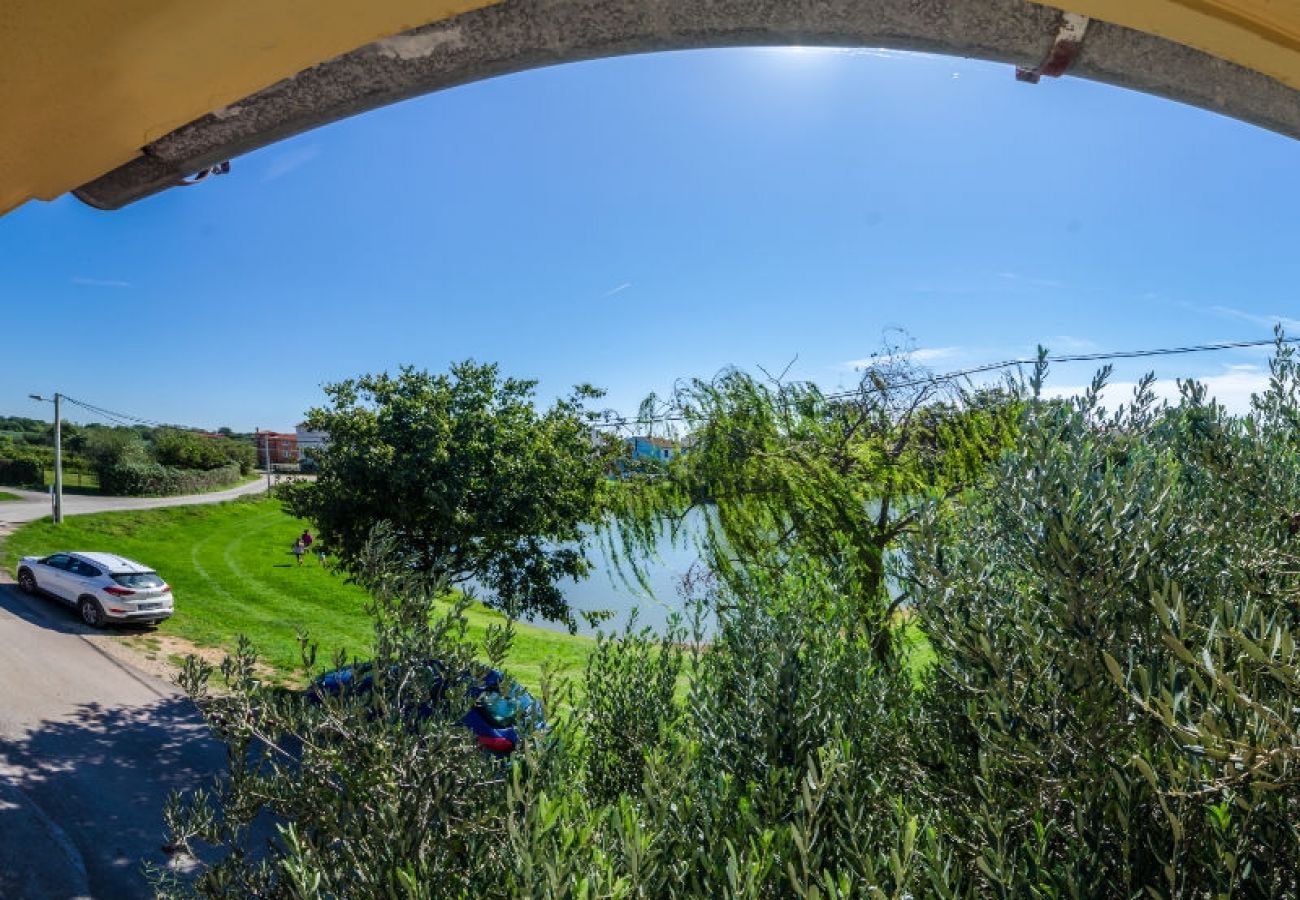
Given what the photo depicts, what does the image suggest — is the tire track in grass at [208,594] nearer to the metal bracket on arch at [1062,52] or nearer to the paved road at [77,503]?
the paved road at [77,503]

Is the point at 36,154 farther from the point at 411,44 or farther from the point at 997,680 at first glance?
the point at 997,680

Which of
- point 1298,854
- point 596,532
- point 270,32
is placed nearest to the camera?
point 270,32

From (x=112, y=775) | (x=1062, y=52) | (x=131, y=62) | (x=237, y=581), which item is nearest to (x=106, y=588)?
(x=237, y=581)

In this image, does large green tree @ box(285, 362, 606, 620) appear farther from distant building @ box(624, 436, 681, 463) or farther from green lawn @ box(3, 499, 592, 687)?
green lawn @ box(3, 499, 592, 687)

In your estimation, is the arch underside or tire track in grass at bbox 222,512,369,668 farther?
tire track in grass at bbox 222,512,369,668

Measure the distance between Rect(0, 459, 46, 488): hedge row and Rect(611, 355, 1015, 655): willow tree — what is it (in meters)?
16.3

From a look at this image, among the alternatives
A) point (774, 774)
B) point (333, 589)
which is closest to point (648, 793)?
point (774, 774)

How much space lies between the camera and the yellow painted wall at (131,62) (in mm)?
805

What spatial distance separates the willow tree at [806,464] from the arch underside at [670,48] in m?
4.59

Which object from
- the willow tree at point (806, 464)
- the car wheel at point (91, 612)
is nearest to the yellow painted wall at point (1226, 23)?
the willow tree at point (806, 464)

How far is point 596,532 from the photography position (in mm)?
7809

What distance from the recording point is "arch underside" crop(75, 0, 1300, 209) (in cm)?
110

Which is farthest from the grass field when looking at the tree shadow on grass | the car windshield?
the tree shadow on grass

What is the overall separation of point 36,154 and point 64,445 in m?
18.8
